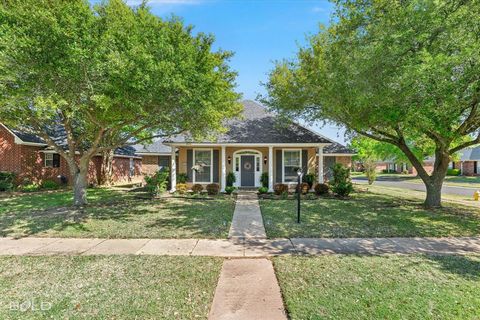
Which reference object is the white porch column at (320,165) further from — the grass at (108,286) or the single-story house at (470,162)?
the single-story house at (470,162)

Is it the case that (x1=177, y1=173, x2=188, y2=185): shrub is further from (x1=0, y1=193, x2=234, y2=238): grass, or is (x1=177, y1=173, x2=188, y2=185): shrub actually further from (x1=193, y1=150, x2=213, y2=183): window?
(x1=0, y1=193, x2=234, y2=238): grass

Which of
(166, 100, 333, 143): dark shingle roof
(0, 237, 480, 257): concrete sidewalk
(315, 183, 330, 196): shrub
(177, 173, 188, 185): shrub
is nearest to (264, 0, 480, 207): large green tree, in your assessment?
(0, 237, 480, 257): concrete sidewalk

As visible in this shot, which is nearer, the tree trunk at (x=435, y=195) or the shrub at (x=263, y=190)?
the tree trunk at (x=435, y=195)

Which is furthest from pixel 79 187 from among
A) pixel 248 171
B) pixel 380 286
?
pixel 380 286

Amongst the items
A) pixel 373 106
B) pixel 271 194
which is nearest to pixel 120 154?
pixel 271 194

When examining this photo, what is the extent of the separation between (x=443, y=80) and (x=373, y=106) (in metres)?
2.25

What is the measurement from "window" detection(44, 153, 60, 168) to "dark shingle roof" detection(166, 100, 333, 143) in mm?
9672

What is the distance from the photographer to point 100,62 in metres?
7.24

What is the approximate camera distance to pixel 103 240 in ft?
22.4

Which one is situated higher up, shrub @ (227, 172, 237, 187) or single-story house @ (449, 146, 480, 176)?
single-story house @ (449, 146, 480, 176)

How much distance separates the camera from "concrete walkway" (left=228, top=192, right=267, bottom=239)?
7418 mm

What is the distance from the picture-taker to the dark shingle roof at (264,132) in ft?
52.0

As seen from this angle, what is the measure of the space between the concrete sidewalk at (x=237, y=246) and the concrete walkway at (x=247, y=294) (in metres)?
0.76

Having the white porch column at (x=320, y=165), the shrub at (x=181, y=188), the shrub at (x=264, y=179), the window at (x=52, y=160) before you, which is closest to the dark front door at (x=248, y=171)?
the shrub at (x=264, y=179)
